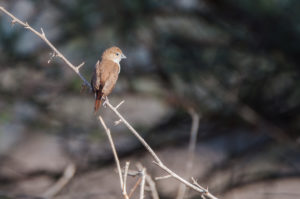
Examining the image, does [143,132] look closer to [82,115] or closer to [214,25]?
[82,115]

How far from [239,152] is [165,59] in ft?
4.94

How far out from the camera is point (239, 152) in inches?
229

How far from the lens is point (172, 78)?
5371 mm

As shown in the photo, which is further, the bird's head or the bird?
the bird's head

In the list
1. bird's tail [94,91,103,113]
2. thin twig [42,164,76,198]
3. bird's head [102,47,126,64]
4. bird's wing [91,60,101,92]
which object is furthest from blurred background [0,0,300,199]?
bird's tail [94,91,103,113]

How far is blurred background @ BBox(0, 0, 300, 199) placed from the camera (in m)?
5.21

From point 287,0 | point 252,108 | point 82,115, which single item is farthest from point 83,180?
point 287,0

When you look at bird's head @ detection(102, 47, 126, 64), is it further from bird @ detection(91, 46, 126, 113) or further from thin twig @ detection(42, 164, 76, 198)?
thin twig @ detection(42, 164, 76, 198)

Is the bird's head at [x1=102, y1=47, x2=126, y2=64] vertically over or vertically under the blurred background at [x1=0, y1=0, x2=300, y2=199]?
under

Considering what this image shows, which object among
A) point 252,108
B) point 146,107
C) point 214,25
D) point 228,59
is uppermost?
point 146,107

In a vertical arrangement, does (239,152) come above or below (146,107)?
below

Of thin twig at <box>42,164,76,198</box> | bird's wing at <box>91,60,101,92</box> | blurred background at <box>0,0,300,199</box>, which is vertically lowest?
thin twig at <box>42,164,76,198</box>

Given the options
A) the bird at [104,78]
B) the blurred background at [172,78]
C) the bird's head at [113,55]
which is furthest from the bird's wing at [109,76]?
the blurred background at [172,78]

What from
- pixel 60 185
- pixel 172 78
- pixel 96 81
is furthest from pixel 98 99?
pixel 172 78
